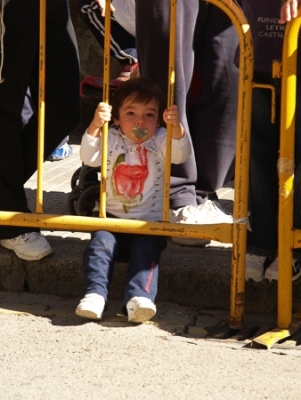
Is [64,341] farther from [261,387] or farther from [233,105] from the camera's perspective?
[233,105]

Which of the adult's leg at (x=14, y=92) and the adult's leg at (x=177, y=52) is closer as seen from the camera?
the adult's leg at (x=14, y=92)

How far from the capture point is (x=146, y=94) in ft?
16.3

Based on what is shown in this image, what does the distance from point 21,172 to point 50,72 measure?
1.49ft

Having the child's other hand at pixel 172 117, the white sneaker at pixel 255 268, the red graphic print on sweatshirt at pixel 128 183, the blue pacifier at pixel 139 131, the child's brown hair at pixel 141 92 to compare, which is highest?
the child's brown hair at pixel 141 92

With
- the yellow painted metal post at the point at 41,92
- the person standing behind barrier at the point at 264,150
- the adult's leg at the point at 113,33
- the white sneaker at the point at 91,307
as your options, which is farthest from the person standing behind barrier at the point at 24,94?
the adult's leg at the point at 113,33

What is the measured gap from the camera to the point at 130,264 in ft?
15.8

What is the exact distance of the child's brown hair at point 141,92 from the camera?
496 centimetres

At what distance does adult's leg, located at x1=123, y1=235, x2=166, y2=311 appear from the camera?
4676 millimetres

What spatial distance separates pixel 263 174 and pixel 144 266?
24.0 inches

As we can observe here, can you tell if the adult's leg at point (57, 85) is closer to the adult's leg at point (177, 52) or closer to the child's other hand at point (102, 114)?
the adult's leg at point (177, 52)

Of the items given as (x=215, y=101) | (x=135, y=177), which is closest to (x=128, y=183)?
(x=135, y=177)

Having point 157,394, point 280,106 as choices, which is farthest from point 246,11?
point 157,394

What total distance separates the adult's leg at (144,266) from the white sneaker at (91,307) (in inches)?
4.2

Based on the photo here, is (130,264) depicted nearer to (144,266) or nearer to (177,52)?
(144,266)
